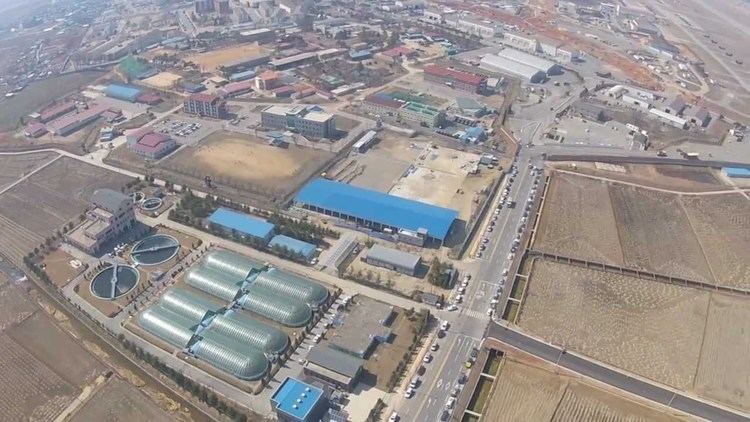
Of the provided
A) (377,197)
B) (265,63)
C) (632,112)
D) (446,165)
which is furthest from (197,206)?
(632,112)

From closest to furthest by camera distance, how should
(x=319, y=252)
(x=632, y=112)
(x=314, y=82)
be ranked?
(x=319, y=252) → (x=632, y=112) → (x=314, y=82)

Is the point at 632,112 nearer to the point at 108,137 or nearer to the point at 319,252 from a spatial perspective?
the point at 319,252

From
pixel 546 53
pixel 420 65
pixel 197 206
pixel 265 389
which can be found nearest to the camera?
pixel 265 389

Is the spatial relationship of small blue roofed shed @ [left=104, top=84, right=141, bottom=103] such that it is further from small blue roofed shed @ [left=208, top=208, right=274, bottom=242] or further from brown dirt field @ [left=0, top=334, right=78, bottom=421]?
brown dirt field @ [left=0, top=334, right=78, bottom=421]

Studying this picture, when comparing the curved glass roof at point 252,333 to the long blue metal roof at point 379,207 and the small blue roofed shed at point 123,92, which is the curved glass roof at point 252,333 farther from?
the small blue roofed shed at point 123,92

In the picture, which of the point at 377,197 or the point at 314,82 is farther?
the point at 314,82

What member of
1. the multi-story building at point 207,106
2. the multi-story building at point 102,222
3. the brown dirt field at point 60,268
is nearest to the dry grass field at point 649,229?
the multi-story building at point 102,222

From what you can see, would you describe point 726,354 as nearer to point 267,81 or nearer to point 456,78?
point 456,78
